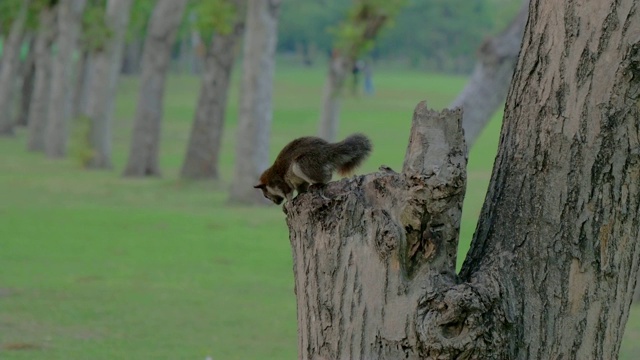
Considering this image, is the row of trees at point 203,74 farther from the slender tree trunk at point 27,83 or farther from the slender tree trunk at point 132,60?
the slender tree trunk at point 132,60

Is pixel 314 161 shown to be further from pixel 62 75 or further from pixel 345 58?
pixel 62 75

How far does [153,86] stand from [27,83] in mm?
18976

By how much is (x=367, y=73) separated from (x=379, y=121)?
18.8 m

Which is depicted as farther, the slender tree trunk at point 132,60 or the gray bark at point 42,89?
the slender tree trunk at point 132,60

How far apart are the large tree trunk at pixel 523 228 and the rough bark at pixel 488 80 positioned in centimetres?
867

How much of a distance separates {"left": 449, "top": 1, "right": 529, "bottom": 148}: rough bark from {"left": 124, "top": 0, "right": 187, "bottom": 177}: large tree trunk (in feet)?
36.4

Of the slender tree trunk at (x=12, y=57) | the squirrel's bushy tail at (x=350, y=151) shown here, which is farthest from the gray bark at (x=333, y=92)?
the squirrel's bushy tail at (x=350, y=151)

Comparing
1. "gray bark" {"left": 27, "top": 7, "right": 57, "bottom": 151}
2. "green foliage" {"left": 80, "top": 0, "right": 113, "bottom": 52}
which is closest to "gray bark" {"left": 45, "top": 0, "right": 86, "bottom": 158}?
"green foliage" {"left": 80, "top": 0, "right": 113, "bottom": 52}

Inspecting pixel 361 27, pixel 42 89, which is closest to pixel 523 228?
pixel 361 27

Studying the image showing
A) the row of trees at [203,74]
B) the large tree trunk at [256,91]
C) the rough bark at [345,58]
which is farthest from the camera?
the rough bark at [345,58]

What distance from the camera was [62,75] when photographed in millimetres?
29750

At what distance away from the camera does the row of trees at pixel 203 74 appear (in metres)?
19.2

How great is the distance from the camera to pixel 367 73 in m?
63.9

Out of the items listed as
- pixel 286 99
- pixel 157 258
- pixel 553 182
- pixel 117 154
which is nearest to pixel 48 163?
pixel 117 154
